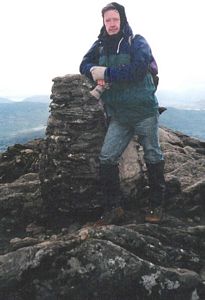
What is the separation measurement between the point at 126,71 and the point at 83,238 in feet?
17.1

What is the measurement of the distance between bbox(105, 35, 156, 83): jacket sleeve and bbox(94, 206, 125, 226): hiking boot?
13.8 feet

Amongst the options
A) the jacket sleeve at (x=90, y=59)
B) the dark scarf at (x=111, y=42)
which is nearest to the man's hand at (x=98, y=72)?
the jacket sleeve at (x=90, y=59)

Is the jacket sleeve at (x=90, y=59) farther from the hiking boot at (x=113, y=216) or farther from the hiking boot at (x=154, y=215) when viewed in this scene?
the hiking boot at (x=154, y=215)

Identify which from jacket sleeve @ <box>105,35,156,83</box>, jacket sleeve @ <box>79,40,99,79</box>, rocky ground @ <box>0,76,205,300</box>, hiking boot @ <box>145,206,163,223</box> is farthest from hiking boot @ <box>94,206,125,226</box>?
jacket sleeve @ <box>79,40,99,79</box>

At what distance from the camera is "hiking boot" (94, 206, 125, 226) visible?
1455cm

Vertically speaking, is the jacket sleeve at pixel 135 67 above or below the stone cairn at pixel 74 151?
above

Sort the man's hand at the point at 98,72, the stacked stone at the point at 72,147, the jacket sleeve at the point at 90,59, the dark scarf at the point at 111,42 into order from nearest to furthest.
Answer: the dark scarf at the point at 111,42
the man's hand at the point at 98,72
the jacket sleeve at the point at 90,59
the stacked stone at the point at 72,147

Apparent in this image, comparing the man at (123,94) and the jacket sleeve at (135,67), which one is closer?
the jacket sleeve at (135,67)

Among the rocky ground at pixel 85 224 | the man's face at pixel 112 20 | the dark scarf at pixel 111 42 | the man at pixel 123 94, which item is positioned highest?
the man's face at pixel 112 20

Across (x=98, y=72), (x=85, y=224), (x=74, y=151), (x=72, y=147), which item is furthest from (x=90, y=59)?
(x=85, y=224)

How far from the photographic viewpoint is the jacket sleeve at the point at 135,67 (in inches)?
544

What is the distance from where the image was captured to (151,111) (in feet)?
47.4

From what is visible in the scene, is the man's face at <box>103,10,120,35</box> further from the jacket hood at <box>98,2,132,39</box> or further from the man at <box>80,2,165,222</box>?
the jacket hood at <box>98,2,132,39</box>

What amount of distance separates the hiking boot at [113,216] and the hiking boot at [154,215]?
0.85 meters
